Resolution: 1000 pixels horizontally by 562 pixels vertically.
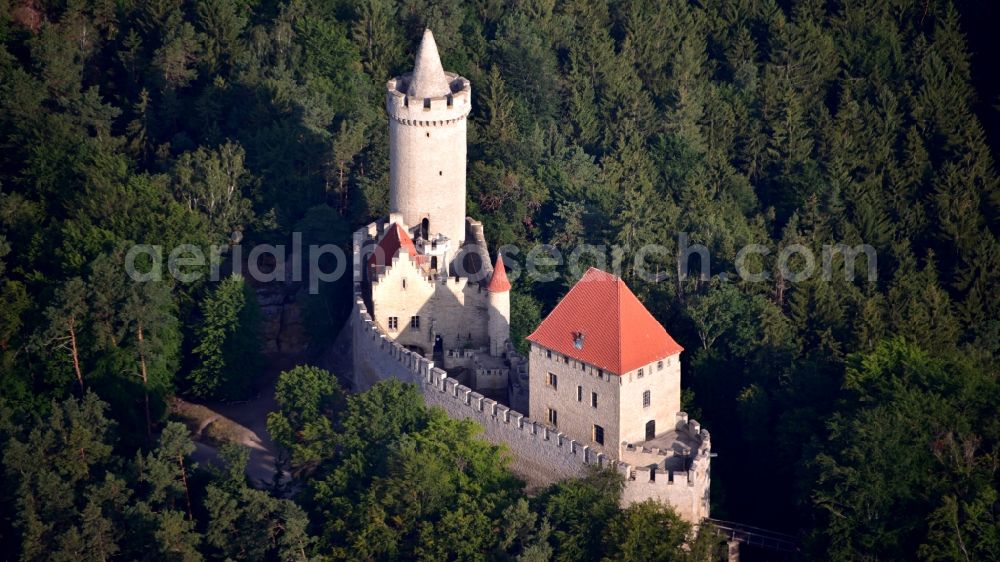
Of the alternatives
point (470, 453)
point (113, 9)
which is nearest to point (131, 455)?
point (470, 453)

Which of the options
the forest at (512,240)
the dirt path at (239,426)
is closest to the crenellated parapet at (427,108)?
the forest at (512,240)

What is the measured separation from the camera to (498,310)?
3396 inches

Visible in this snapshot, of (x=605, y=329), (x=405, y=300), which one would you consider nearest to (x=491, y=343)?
(x=405, y=300)

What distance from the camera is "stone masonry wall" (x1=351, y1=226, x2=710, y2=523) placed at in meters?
76.2

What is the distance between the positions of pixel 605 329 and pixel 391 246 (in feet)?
50.8

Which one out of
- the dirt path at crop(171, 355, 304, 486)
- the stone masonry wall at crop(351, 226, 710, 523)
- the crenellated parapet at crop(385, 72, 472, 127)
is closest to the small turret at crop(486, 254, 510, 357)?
the stone masonry wall at crop(351, 226, 710, 523)

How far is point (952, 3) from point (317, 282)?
5169 centimetres

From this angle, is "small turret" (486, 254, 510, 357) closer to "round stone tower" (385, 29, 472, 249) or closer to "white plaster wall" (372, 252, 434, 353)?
"white plaster wall" (372, 252, 434, 353)

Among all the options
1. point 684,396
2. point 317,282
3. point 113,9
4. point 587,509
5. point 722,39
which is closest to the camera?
point 587,509

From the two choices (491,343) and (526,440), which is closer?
(526,440)

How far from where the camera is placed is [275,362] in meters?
96.8

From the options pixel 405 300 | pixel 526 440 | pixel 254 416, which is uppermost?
pixel 405 300

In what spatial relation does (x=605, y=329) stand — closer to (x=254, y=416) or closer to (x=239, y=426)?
(x=239, y=426)

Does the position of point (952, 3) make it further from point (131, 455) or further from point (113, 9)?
point (131, 455)
